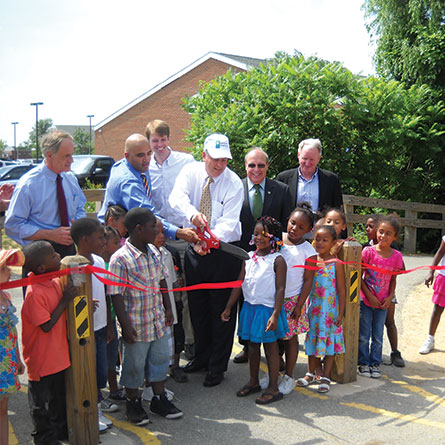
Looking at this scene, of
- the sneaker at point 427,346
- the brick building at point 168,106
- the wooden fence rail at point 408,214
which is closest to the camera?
the sneaker at point 427,346

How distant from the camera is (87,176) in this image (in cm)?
2012

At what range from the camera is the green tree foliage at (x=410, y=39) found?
15.4 meters

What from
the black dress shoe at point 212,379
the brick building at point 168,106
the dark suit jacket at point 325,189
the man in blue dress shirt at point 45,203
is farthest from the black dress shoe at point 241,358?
the brick building at point 168,106

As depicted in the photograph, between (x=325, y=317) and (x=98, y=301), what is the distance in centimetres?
204

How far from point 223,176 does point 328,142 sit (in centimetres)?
775

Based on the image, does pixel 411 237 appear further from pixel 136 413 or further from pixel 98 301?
pixel 98 301

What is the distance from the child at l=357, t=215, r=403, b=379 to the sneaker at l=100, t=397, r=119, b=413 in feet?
7.73

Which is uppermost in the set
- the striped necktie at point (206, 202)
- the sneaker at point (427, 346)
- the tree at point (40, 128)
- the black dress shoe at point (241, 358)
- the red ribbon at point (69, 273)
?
the tree at point (40, 128)

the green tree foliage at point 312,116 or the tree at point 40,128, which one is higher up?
the tree at point 40,128

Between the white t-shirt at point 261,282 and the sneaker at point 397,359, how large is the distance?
1760 millimetres

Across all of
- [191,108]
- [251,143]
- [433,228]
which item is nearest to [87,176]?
[191,108]

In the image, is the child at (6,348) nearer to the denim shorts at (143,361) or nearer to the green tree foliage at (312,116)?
the denim shorts at (143,361)

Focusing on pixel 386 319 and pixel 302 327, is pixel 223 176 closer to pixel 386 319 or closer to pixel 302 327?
pixel 302 327

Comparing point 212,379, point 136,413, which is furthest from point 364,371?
point 136,413
